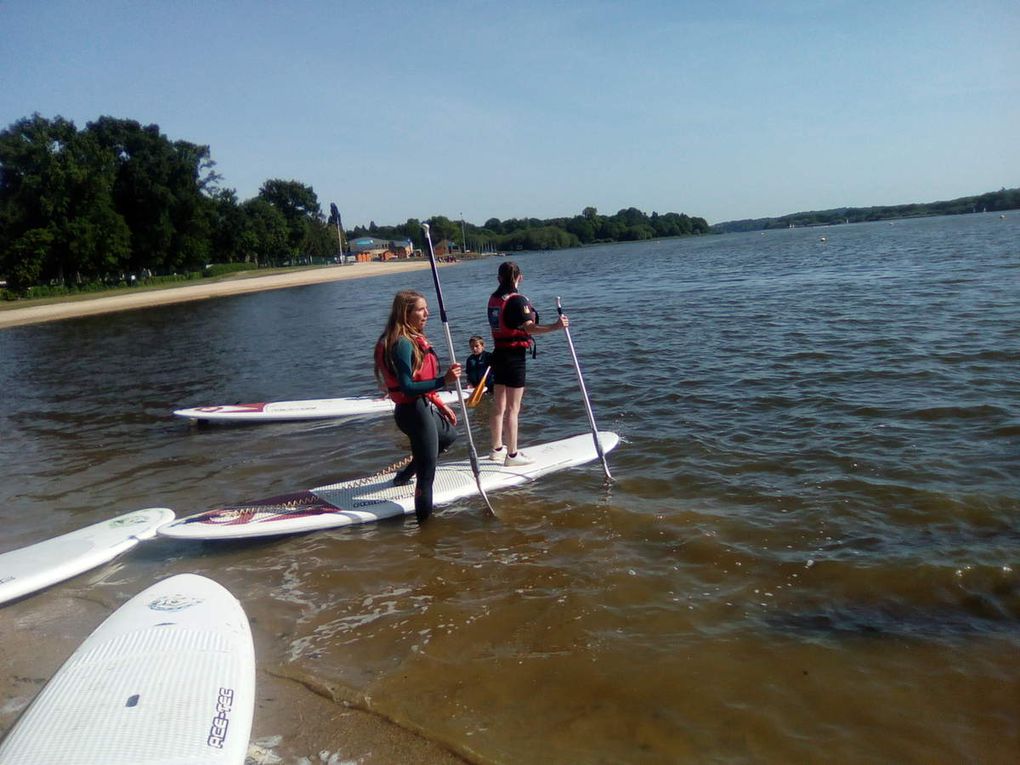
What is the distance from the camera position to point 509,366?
7.02 meters

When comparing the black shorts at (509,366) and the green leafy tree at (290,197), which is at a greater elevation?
the green leafy tree at (290,197)

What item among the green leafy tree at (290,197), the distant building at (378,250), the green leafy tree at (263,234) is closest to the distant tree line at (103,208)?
the green leafy tree at (263,234)

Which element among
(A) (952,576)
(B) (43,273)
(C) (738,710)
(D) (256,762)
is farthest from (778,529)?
(B) (43,273)

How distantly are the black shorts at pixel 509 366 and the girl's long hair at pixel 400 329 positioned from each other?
4.51 ft

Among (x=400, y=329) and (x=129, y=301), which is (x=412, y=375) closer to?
(x=400, y=329)

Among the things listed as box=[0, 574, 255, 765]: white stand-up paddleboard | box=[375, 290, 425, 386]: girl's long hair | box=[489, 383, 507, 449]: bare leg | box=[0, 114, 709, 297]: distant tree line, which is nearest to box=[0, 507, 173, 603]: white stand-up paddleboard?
box=[0, 574, 255, 765]: white stand-up paddleboard

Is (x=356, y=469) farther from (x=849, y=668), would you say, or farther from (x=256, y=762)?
(x=849, y=668)

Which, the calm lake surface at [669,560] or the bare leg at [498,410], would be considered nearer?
the calm lake surface at [669,560]

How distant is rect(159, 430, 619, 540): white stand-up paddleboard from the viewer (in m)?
6.21

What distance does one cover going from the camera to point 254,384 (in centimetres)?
1541

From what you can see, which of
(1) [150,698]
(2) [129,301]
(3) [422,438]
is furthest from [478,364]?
(2) [129,301]

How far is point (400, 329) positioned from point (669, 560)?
2919 millimetres

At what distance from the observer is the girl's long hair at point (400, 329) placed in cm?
567

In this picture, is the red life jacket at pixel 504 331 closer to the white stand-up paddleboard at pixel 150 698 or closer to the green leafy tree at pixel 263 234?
the white stand-up paddleboard at pixel 150 698
